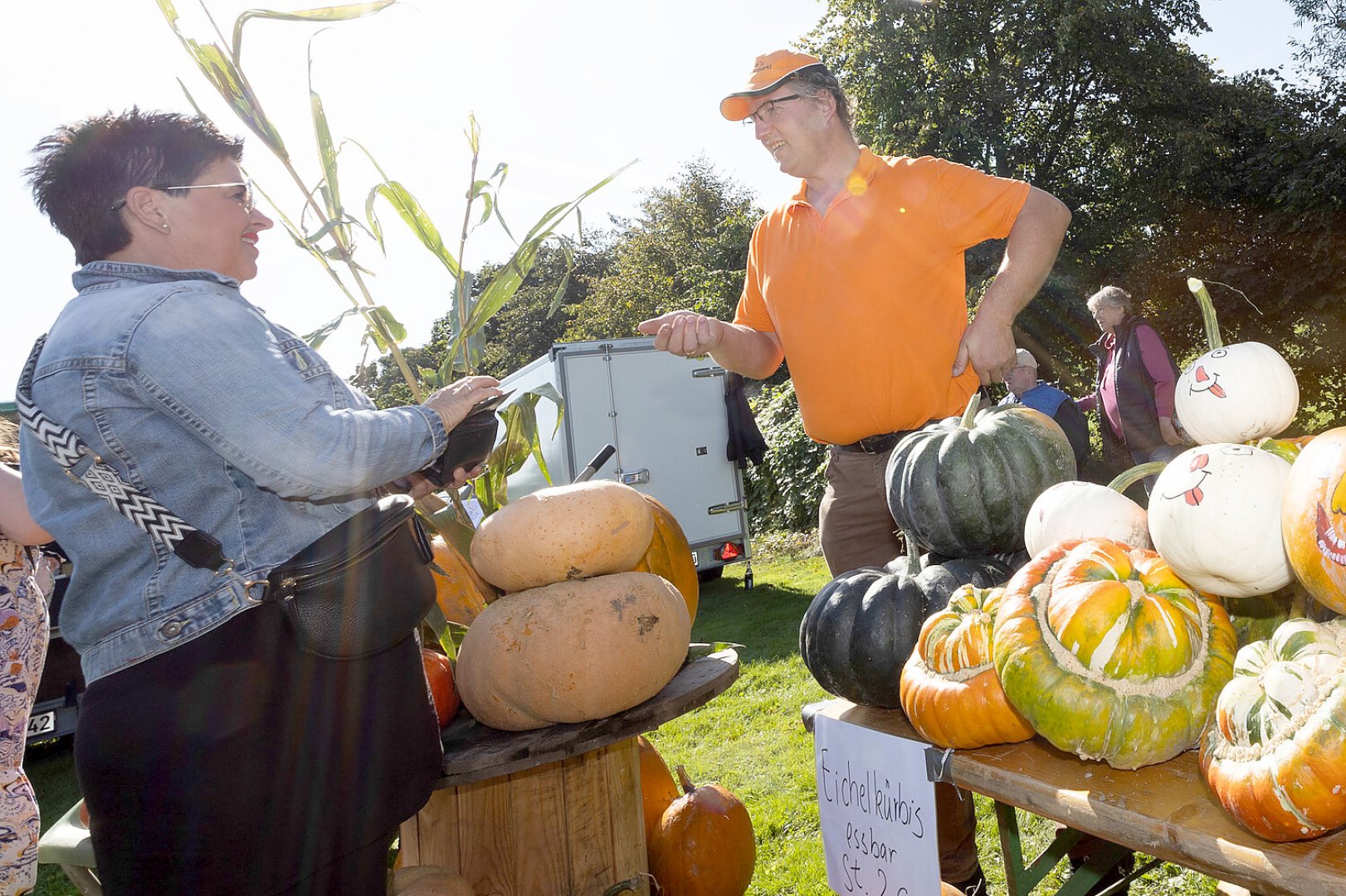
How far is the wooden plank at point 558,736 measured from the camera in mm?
1757

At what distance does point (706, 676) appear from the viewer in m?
2.06

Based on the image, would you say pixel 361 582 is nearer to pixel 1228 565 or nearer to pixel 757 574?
pixel 1228 565

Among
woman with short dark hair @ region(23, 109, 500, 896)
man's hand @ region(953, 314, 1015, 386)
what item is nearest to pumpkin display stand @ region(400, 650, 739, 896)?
woman with short dark hair @ region(23, 109, 500, 896)

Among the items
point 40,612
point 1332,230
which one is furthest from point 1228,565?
point 1332,230

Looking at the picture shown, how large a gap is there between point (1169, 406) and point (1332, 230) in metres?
11.4

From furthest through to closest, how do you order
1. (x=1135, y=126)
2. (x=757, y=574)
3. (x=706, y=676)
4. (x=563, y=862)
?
1. (x=1135, y=126)
2. (x=757, y=574)
3. (x=563, y=862)
4. (x=706, y=676)

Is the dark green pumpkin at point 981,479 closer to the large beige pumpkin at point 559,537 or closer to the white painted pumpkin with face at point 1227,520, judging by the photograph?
the white painted pumpkin with face at point 1227,520

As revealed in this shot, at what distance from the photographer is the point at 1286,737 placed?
3.05ft

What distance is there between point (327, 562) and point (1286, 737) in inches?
52.6

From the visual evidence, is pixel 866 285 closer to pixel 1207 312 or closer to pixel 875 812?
pixel 1207 312

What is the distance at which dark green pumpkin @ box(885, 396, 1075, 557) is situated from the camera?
5.59ft

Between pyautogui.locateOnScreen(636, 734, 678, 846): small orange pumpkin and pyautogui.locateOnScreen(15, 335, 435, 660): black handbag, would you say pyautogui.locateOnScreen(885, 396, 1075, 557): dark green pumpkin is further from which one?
pyautogui.locateOnScreen(636, 734, 678, 846): small orange pumpkin

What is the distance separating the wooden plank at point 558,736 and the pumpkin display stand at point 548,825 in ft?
0.05

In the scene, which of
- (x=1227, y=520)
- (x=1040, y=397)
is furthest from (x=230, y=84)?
(x=1040, y=397)
